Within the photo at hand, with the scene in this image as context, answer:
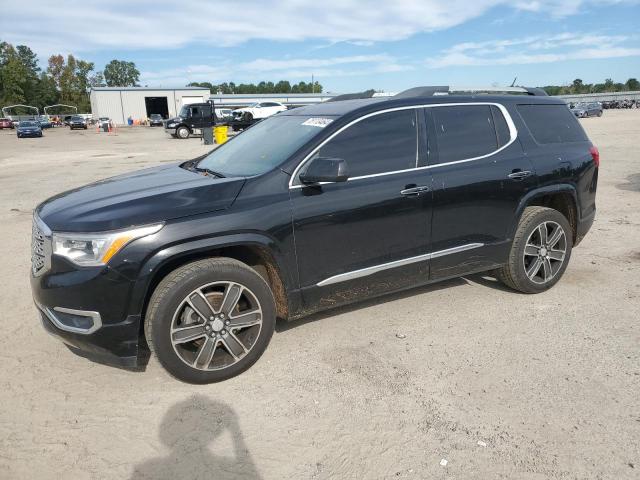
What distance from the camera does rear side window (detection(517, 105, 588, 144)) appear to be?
4.47m

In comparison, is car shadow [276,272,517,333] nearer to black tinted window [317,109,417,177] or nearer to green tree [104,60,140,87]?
black tinted window [317,109,417,177]

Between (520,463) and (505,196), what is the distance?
236 cm

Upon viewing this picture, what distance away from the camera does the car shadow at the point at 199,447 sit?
2457mm

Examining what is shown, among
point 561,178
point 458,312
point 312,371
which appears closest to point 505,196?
point 561,178

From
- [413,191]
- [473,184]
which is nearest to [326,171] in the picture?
[413,191]

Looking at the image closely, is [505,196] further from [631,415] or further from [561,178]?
[631,415]

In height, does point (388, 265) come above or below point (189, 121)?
below

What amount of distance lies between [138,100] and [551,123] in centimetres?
6668

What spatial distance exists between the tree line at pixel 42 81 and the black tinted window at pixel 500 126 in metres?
126

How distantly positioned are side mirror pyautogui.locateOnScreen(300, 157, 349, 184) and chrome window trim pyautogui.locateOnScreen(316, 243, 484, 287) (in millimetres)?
726

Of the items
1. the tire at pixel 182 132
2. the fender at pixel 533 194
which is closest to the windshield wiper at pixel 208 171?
the fender at pixel 533 194

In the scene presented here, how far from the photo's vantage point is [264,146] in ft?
13.0

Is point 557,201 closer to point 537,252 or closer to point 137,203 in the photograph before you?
point 537,252

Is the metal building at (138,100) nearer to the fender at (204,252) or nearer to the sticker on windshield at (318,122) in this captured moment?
the sticker on windshield at (318,122)
